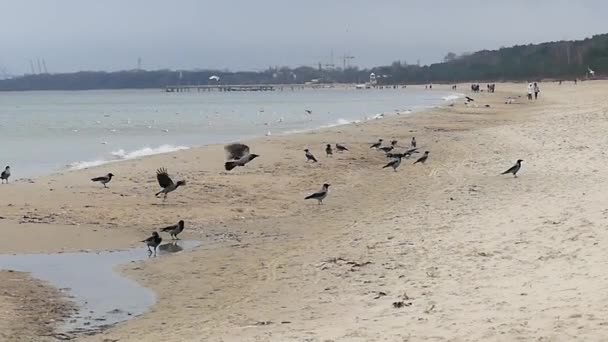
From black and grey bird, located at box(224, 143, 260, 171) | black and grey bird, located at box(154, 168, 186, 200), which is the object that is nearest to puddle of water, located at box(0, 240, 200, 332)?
black and grey bird, located at box(154, 168, 186, 200)

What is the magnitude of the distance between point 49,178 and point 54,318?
11.8 m

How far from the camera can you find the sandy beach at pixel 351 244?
21.7 feet

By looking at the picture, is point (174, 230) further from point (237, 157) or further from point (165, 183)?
point (237, 157)

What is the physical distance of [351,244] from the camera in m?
10.4

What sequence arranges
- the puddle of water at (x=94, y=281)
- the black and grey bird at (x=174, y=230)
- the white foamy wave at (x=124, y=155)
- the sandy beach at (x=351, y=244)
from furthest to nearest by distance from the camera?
the white foamy wave at (x=124, y=155)
the black and grey bird at (x=174, y=230)
the puddle of water at (x=94, y=281)
the sandy beach at (x=351, y=244)

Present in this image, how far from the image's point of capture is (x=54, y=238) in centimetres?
1166

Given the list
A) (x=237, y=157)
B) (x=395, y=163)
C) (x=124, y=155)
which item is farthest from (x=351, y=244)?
(x=124, y=155)

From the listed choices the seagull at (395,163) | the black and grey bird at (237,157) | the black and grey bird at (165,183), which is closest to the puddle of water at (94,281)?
the black and grey bird at (165,183)

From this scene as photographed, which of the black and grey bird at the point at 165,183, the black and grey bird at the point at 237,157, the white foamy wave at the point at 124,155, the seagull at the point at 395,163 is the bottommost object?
the white foamy wave at the point at 124,155

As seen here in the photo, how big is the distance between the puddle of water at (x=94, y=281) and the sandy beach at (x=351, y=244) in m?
0.22

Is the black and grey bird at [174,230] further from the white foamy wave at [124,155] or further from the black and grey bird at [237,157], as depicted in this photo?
the white foamy wave at [124,155]

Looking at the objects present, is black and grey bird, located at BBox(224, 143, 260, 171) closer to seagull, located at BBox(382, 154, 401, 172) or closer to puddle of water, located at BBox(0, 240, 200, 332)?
seagull, located at BBox(382, 154, 401, 172)

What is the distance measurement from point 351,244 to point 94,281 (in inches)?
125

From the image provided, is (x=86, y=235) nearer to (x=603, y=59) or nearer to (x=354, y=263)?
(x=354, y=263)
